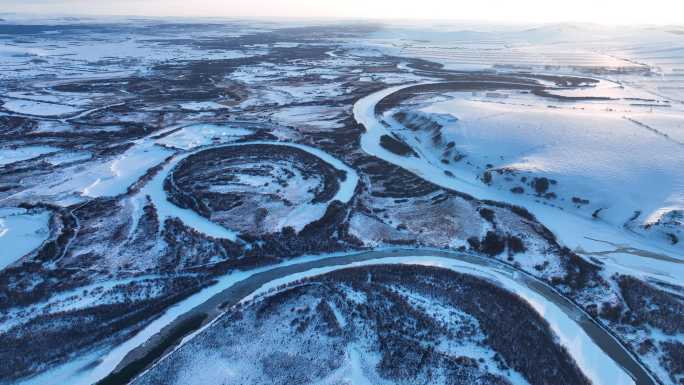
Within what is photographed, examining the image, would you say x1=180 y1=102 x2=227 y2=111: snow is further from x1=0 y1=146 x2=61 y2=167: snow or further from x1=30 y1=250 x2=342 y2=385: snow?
x1=30 y1=250 x2=342 y2=385: snow

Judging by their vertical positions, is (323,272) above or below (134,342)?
above

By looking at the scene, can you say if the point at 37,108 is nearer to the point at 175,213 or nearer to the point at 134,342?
the point at 175,213

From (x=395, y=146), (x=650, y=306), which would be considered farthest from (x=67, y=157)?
(x=650, y=306)

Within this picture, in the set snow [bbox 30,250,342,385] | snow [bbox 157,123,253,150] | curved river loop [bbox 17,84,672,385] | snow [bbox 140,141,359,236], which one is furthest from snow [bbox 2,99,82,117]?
snow [bbox 30,250,342,385]

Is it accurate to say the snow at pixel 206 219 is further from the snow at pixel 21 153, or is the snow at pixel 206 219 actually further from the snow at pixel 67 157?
the snow at pixel 21 153

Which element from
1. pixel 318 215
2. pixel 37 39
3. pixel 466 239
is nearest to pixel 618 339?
pixel 466 239

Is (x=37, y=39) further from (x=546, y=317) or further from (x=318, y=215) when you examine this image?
(x=546, y=317)

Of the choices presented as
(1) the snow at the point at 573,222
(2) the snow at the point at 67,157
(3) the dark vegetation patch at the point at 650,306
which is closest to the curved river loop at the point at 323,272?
(1) the snow at the point at 573,222
